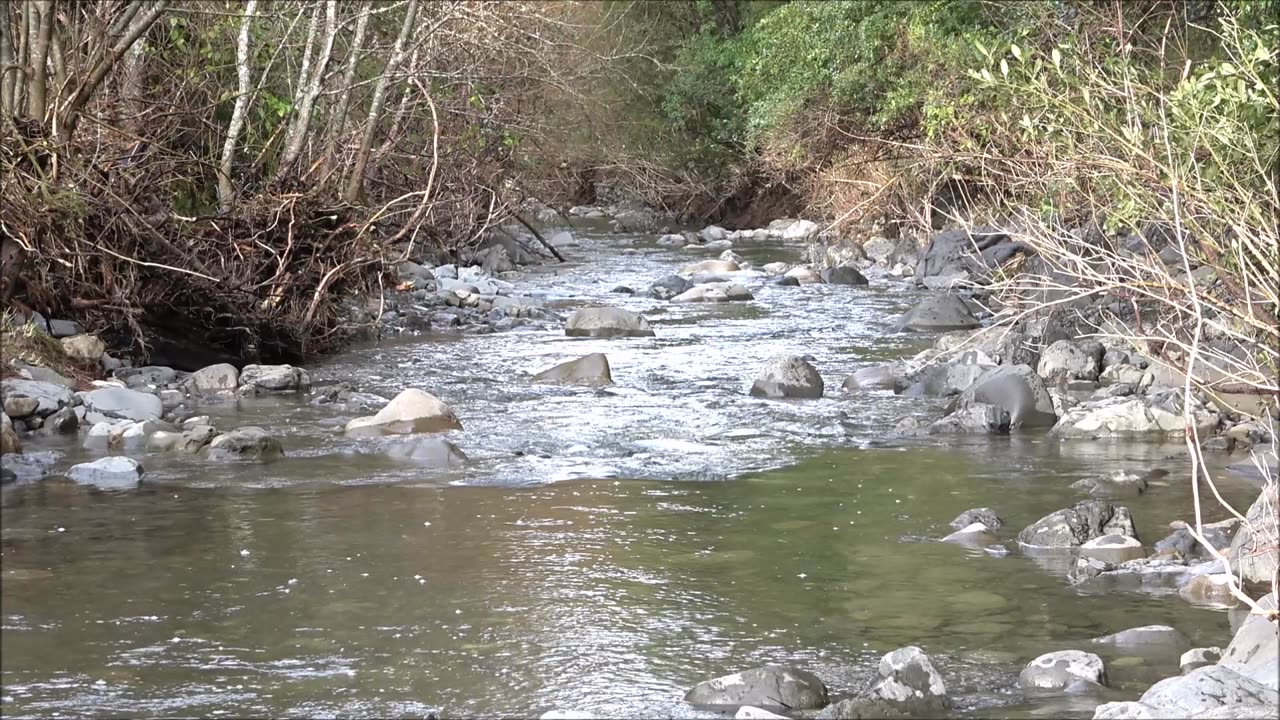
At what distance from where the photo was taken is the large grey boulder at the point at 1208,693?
390 cm

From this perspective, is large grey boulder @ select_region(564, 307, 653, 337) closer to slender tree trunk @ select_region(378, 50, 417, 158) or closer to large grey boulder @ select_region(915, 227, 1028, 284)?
slender tree trunk @ select_region(378, 50, 417, 158)

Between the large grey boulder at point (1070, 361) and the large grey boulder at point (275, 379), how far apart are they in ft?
17.6

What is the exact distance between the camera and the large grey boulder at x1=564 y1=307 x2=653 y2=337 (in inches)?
536

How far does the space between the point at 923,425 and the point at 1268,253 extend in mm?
3906

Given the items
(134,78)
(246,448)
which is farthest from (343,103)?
(246,448)

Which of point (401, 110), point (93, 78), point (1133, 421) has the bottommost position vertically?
point (1133, 421)

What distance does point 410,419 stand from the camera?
29.5ft

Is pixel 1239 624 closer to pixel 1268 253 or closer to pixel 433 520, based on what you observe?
pixel 1268 253

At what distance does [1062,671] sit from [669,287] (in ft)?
42.8

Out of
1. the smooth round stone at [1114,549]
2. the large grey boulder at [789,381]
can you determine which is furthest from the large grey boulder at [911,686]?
the large grey boulder at [789,381]

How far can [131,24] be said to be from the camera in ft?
34.5

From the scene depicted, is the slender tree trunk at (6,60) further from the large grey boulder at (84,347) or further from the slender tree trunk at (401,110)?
the slender tree trunk at (401,110)

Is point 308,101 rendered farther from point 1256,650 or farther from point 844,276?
point 1256,650

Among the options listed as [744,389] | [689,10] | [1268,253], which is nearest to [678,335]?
[744,389]
